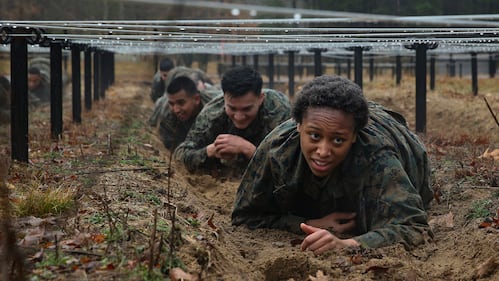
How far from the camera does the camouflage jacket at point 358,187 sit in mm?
5348

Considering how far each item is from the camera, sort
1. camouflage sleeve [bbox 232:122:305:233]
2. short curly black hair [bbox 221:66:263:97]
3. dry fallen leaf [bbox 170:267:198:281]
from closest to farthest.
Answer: dry fallen leaf [bbox 170:267:198:281], camouflage sleeve [bbox 232:122:305:233], short curly black hair [bbox 221:66:263:97]

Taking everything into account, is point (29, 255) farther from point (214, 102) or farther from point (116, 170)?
point (214, 102)

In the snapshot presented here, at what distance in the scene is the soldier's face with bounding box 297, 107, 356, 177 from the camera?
17.8 ft

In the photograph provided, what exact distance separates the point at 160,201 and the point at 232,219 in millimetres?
579

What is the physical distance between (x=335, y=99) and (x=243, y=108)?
10.5ft

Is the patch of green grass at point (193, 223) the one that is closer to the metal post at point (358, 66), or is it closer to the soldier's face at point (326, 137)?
the soldier's face at point (326, 137)

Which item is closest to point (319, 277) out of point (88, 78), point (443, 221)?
point (443, 221)

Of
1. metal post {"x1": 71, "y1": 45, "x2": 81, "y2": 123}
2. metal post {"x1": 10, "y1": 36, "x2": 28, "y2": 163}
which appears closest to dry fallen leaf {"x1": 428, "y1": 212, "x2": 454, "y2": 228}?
metal post {"x1": 10, "y1": 36, "x2": 28, "y2": 163}

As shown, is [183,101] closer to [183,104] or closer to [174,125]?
[183,104]

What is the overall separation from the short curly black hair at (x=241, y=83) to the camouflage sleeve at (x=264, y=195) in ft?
7.63

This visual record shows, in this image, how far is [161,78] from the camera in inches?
730

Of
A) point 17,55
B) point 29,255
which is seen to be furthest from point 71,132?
point 29,255

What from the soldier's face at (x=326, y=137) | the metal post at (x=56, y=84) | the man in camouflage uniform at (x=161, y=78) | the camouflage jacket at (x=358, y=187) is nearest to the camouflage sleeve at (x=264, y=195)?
the camouflage jacket at (x=358, y=187)

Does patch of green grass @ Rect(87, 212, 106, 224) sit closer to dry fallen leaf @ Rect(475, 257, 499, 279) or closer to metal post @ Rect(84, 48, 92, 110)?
dry fallen leaf @ Rect(475, 257, 499, 279)
